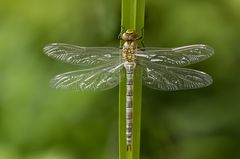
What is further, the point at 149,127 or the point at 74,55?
the point at 149,127

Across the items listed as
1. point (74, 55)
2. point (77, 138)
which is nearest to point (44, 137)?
point (77, 138)

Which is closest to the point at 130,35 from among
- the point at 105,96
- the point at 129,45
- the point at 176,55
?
the point at 129,45

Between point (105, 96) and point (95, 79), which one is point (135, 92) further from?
point (105, 96)

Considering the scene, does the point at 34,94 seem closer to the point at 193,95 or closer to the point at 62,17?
the point at 62,17

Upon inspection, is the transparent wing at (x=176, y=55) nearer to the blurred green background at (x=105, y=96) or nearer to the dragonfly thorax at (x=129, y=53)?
the dragonfly thorax at (x=129, y=53)

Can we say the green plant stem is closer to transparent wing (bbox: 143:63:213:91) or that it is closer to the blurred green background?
transparent wing (bbox: 143:63:213:91)

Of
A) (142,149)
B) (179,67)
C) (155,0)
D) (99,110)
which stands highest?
(155,0)
